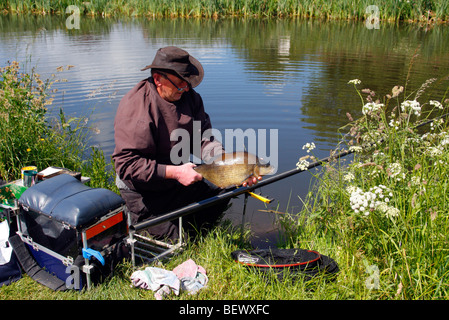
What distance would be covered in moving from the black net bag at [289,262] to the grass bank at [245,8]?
16.6 metres

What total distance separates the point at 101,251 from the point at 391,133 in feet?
6.79

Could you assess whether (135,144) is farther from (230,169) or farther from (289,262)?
(289,262)

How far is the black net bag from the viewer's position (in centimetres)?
254

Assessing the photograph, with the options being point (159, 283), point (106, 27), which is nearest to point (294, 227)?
point (159, 283)

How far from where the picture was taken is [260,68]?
1047 cm

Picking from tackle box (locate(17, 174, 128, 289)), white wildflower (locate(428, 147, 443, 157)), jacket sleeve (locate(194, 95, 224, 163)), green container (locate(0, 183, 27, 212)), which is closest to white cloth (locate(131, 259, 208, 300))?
tackle box (locate(17, 174, 128, 289))

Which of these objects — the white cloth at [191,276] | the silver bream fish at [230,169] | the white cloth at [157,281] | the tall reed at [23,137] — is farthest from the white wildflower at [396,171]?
the tall reed at [23,137]

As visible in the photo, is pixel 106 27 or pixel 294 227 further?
pixel 106 27

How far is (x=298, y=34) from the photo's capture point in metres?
15.6

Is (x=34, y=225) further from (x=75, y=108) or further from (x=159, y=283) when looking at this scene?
(x=75, y=108)

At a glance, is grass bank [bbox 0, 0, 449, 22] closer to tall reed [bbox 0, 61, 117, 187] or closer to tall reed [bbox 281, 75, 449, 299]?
tall reed [bbox 0, 61, 117, 187]

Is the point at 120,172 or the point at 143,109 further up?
the point at 143,109

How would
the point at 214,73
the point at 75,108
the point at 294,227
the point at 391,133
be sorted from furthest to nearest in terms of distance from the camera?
the point at 214,73, the point at 75,108, the point at 294,227, the point at 391,133

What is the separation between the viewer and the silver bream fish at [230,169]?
117 inches
